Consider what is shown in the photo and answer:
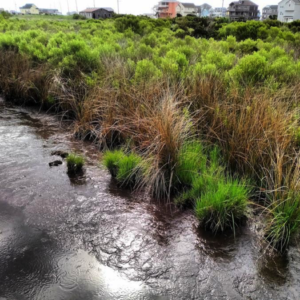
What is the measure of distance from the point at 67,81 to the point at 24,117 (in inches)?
51.7

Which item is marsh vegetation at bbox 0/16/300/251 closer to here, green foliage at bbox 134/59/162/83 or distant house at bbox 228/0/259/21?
green foliage at bbox 134/59/162/83

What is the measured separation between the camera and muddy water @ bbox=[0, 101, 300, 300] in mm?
2920

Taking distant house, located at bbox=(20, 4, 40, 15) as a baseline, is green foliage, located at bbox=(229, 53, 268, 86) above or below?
below

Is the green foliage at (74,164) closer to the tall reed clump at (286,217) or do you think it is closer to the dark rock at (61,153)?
the dark rock at (61,153)

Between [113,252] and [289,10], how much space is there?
7071 centimetres

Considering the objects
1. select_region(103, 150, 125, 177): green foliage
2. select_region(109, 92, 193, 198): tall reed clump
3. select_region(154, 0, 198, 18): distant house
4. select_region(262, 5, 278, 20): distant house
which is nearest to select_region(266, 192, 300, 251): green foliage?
select_region(109, 92, 193, 198): tall reed clump

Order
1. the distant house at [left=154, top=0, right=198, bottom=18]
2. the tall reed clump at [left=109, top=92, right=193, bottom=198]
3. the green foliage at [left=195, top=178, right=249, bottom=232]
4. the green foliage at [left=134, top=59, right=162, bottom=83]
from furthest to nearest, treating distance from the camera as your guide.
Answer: the distant house at [left=154, top=0, right=198, bottom=18], the green foliage at [left=134, top=59, right=162, bottom=83], the tall reed clump at [left=109, top=92, right=193, bottom=198], the green foliage at [left=195, top=178, right=249, bottom=232]

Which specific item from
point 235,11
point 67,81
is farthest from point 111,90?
point 235,11

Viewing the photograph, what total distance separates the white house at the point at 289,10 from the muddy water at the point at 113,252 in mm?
63327

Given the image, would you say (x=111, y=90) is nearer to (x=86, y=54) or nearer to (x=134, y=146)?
(x=134, y=146)

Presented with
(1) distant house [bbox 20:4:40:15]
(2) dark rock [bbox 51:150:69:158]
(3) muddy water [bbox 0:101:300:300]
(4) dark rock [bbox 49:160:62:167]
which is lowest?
(3) muddy water [bbox 0:101:300:300]

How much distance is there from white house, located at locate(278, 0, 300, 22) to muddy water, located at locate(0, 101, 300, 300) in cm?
6333

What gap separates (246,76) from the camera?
255 inches

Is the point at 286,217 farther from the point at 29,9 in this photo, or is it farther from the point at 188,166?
the point at 29,9
